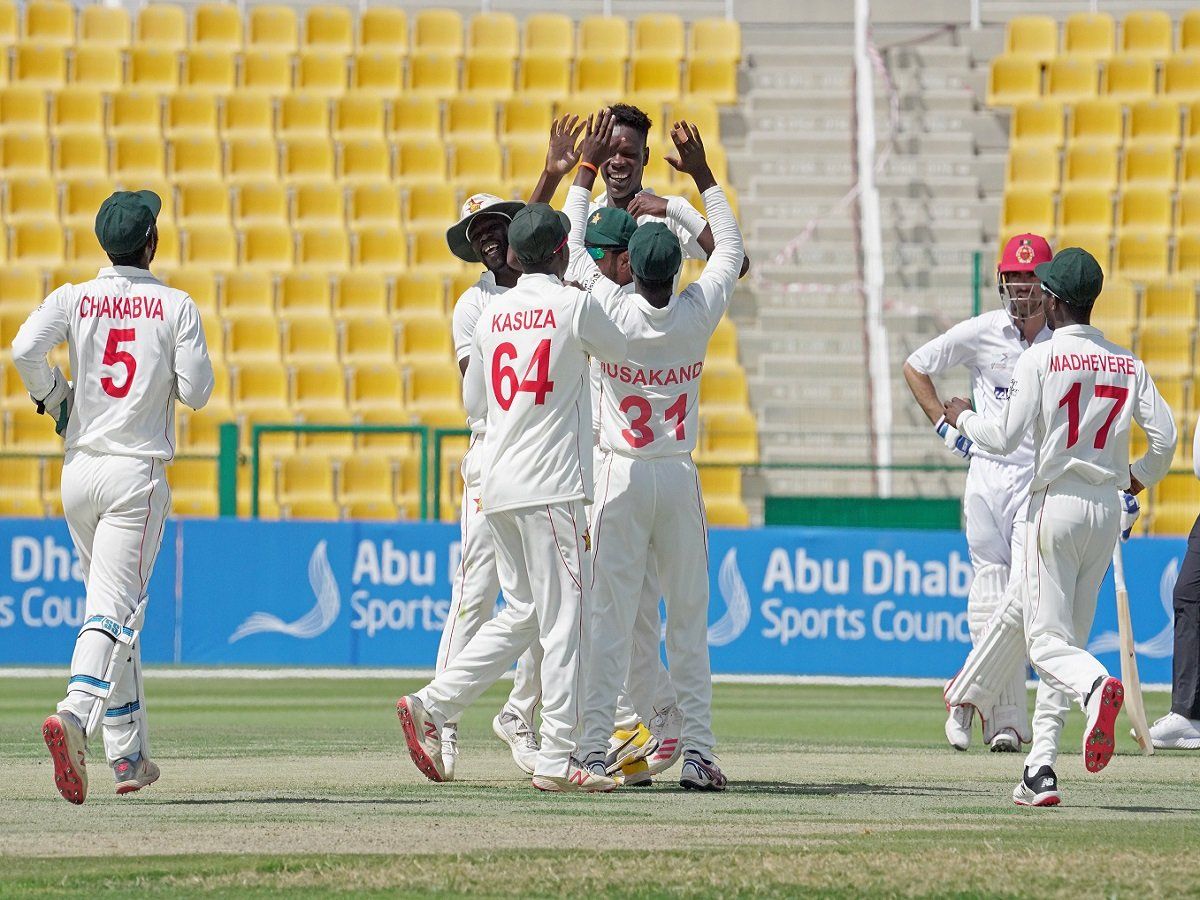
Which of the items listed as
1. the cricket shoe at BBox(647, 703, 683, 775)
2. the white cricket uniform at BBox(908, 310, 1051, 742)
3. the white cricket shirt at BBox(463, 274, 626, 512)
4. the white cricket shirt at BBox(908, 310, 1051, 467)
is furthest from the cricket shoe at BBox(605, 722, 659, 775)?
the white cricket shirt at BBox(908, 310, 1051, 467)

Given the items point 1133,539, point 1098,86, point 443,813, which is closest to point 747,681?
point 1133,539

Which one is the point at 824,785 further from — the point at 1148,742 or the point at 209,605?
the point at 209,605

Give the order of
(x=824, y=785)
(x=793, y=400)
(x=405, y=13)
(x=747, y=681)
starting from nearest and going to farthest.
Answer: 1. (x=824, y=785)
2. (x=747, y=681)
3. (x=793, y=400)
4. (x=405, y=13)

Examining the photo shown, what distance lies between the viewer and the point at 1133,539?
51.4 ft

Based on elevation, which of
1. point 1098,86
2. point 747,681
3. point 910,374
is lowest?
point 747,681

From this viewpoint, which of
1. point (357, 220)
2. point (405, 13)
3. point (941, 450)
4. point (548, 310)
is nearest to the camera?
point (548, 310)

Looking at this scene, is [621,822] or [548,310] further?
[548,310]

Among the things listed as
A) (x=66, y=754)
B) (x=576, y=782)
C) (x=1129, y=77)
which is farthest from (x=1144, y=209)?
(x=66, y=754)

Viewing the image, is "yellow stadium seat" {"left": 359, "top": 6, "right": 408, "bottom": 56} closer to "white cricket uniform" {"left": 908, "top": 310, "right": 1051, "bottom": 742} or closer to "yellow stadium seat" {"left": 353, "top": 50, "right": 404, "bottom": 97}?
"yellow stadium seat" {"left": 353, "top": 50, "right": 404, "bottom": 97}

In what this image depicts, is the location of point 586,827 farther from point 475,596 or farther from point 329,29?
point 329,29

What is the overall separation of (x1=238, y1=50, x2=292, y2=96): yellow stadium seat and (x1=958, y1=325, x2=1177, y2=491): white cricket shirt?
1627 cm

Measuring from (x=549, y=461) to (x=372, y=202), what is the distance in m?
14.2

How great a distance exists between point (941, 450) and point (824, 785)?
380 inches

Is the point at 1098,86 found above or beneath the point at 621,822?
above
